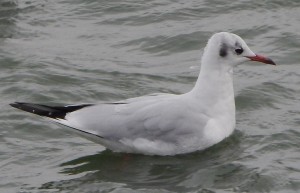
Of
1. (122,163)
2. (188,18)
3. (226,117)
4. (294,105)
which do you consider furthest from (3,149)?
(188,18)

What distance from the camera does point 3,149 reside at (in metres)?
9.01

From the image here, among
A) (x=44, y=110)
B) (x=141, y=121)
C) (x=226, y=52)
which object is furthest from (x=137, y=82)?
(x=44, y=110)

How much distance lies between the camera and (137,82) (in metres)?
10.9

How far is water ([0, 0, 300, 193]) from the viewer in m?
A: 8.39

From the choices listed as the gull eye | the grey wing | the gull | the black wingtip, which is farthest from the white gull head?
the black wingtip

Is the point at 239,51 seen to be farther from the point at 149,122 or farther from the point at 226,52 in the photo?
the point at 149,122

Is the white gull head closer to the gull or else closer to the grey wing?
the gull

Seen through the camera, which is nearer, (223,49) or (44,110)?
(44,110)

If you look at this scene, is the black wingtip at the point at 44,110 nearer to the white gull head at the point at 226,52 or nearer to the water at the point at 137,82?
the water at the point at 137,82

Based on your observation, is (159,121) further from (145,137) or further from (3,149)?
(3,149)

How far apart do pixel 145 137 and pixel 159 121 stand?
0.63 feet

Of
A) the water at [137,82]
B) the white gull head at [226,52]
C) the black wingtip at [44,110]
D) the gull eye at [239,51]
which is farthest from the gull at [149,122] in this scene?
the gull eye at [239,51]

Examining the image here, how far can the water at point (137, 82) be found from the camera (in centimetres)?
839

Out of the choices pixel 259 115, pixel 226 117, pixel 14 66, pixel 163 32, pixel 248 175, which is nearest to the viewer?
pixel 248 175
